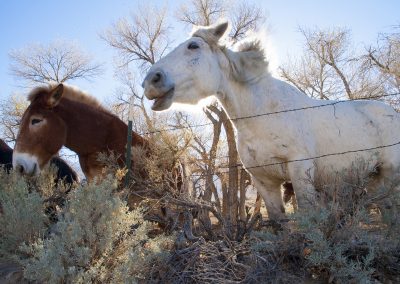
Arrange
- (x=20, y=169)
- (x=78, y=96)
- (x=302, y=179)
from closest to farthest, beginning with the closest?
(x=302, y=179), (x=20, y=169), (x=78, y=96)

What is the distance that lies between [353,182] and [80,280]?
103 inches

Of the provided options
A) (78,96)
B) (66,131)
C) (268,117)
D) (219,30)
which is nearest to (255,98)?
(268,117)

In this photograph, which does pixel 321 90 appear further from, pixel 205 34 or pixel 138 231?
pixel 138 231

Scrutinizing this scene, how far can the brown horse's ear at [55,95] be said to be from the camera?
5.75 m

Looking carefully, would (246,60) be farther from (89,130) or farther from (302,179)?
(89,130)

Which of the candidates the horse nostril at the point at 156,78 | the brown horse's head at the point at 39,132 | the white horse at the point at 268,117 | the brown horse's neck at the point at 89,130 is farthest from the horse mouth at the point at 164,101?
the brown horse's head at the point at 39,132

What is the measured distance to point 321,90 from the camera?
2364 cm

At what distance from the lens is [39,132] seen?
5.48m

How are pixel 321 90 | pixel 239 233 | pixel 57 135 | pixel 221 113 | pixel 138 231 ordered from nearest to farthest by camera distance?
1. pixel 138 231
2. pixel 239 233
3. pixel 57 135
4. pixel 221 113
5. pixel 321 90

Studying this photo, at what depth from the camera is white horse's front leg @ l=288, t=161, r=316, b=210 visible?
13.7 feet

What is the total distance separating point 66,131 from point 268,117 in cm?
295

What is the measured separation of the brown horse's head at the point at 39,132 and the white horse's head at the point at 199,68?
1983 millimetres

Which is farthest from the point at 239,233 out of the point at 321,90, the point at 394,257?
the point at 321,90

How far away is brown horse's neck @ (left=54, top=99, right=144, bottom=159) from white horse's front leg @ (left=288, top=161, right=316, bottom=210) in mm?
2726
